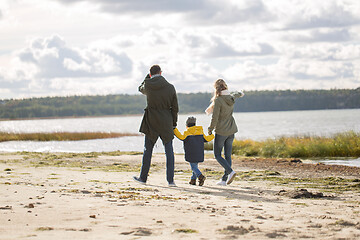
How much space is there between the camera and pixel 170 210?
20.5 feet

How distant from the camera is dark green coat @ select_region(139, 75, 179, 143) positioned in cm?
885

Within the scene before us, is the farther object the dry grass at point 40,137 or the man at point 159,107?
the dry grass at point 40,137

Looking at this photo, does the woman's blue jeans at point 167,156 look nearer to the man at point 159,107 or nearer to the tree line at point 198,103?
the man at point 159,107

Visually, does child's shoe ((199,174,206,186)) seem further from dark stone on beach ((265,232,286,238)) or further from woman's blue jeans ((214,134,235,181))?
dark stone on beach ((265,232,286,238))

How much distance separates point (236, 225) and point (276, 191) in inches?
126

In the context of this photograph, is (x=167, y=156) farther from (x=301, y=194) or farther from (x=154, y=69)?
(x=301, y=194)

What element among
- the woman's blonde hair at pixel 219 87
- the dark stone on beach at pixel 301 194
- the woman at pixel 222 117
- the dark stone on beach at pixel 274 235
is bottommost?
the dark stone on beach at pixel 301 194

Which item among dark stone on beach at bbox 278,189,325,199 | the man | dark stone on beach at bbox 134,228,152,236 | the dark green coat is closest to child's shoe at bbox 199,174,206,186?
the man

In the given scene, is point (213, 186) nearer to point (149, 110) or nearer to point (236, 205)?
point (149, 110)

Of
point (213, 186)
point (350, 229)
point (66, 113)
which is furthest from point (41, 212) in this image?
point (66, 113)

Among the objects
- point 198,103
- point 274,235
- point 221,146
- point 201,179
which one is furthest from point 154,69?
point 198,103

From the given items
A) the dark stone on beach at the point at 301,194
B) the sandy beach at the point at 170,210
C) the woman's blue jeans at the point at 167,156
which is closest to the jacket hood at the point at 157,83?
the woman's blue jeans at the point at 167,156

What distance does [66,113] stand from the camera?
173250mm

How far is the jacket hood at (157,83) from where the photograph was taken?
884 cm
